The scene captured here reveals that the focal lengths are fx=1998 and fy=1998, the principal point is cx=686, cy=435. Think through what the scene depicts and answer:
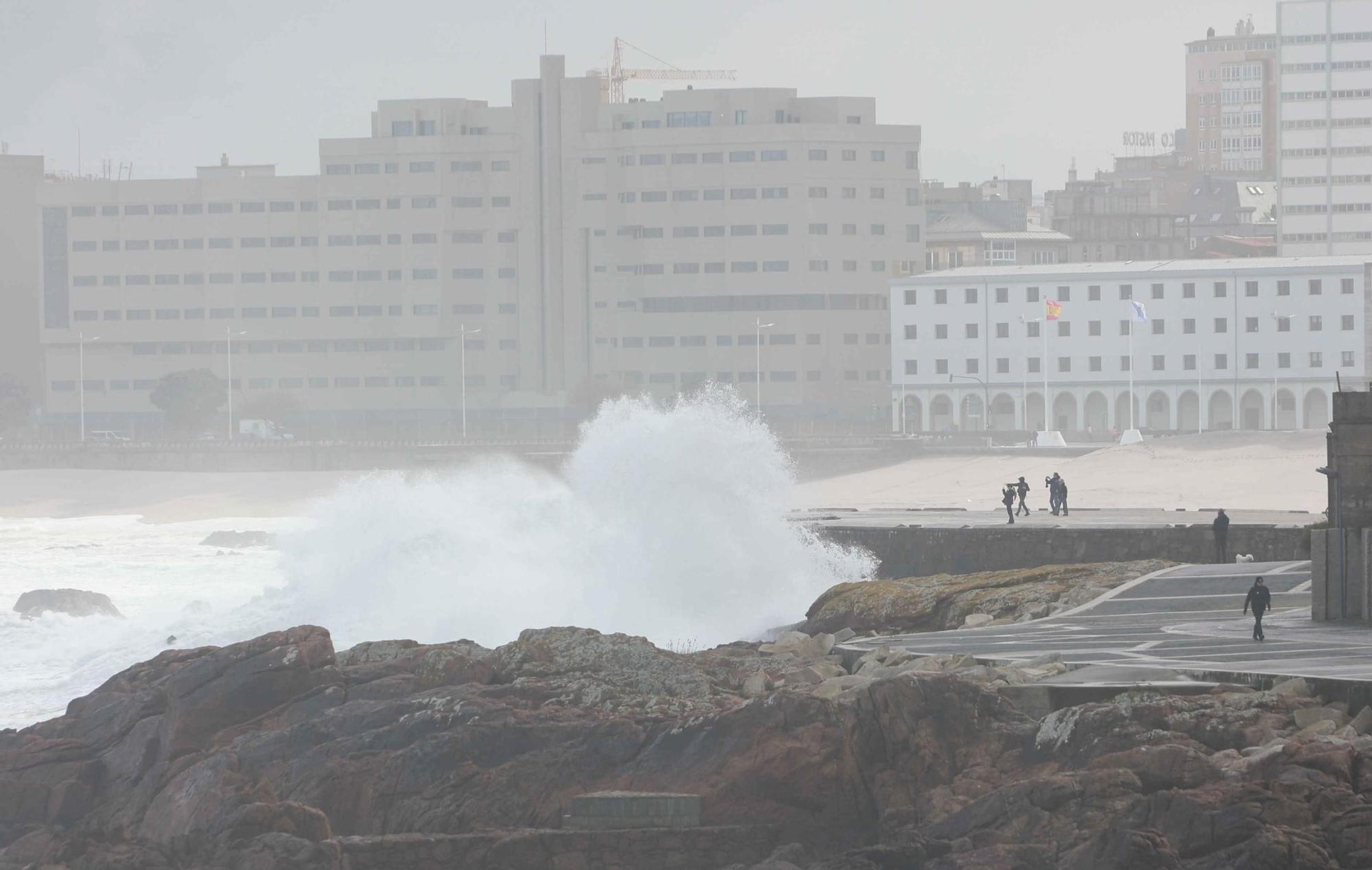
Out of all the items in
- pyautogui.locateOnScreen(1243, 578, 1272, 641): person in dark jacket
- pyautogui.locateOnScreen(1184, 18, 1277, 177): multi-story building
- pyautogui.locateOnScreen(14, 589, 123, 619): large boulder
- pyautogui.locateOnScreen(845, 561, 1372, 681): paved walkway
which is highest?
pyautogui.locateOnScreen(1184, 18, 1277, 177): multi-story building

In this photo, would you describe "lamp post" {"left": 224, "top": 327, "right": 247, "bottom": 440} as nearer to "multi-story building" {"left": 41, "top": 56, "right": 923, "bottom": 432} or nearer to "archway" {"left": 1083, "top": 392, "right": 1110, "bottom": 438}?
"multi-story building" {"left": 41, "top": 56, "right": 923, "bottom": 432}

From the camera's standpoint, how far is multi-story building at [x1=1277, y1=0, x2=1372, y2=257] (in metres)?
136

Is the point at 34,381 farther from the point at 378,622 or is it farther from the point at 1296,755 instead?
the point at 1296,755

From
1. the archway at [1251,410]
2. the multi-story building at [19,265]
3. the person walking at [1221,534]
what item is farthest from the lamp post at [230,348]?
the person walking at [1221,534]

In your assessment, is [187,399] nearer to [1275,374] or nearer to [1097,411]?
[1097,411]

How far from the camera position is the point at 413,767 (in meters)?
19.4

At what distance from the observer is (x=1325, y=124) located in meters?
138

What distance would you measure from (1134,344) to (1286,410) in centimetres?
853

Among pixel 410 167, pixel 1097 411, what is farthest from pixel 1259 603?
pixel 410 167

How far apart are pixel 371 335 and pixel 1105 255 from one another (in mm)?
55386

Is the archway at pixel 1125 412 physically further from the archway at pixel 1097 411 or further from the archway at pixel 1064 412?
the archway at pixel 1064 412

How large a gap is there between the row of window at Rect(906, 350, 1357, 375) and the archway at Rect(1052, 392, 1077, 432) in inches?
63.7

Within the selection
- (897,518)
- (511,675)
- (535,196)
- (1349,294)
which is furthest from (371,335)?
(511,675)

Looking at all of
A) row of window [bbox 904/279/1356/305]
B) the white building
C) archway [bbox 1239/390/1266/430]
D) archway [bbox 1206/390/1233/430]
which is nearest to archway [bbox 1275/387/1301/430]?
the white building
